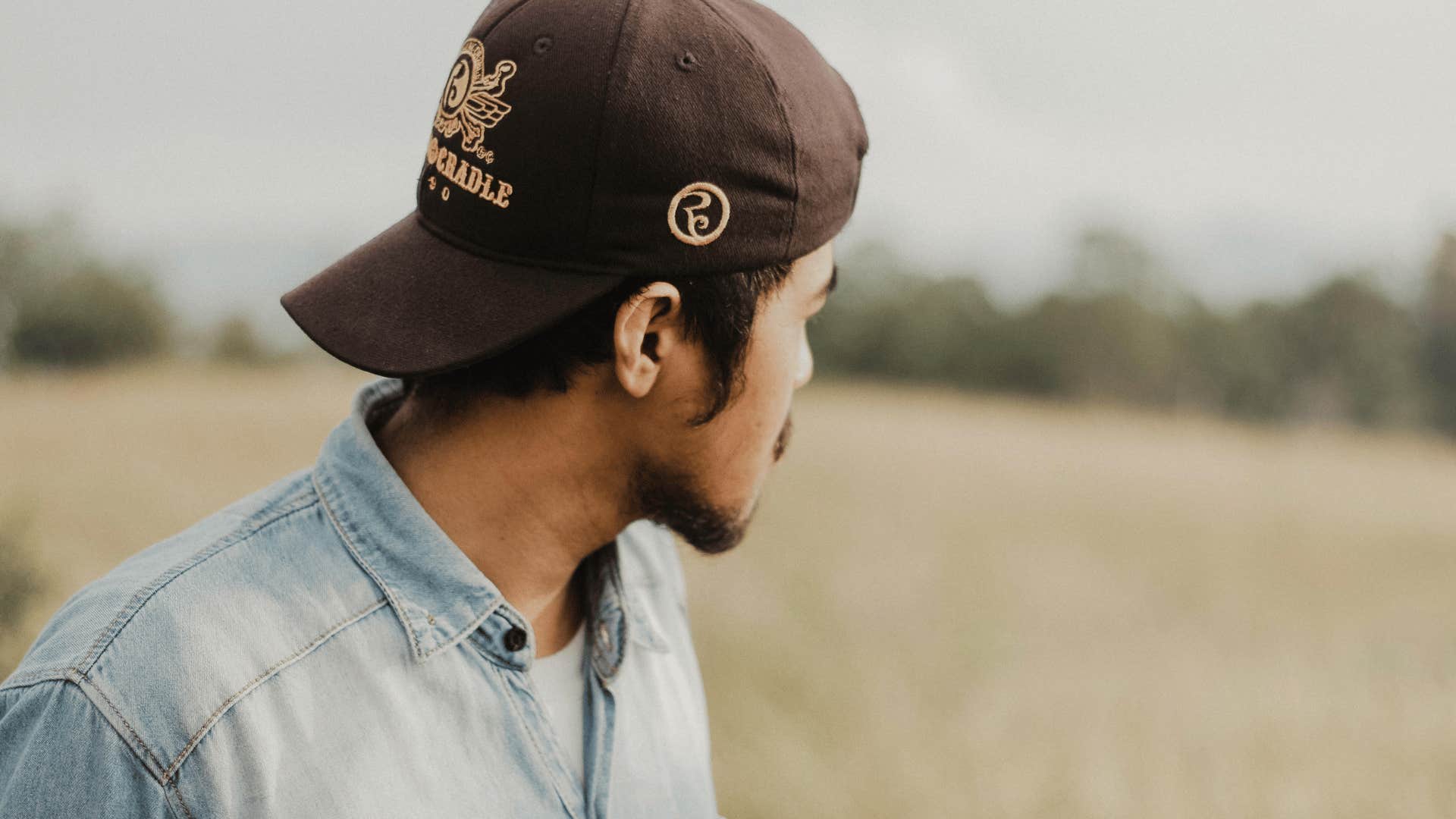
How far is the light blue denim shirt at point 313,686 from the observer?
111 centimetres

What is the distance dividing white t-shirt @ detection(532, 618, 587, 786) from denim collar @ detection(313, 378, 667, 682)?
109 millimetres

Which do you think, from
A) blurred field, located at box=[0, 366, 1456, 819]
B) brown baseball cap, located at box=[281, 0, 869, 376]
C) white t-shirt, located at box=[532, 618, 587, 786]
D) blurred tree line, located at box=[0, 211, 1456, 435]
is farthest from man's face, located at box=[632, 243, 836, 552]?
blurred tree line, located at box=[0, 211, 1456, 435]

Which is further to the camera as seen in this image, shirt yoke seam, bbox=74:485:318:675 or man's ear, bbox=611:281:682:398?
man's ear, bbox=611:281:682:398

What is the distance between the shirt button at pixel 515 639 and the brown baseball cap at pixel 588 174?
37cm

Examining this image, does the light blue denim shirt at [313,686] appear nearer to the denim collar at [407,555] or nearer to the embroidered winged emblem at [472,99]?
the denim collar at [407,555]

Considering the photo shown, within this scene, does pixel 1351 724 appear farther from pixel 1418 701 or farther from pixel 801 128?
pixel 801 128

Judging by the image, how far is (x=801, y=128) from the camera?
1371 mm

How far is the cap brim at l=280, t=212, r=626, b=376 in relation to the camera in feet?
4.29

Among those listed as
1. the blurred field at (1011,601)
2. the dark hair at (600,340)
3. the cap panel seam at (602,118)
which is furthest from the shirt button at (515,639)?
the blurred field at (1011,601)

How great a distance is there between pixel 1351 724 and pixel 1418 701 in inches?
28.8

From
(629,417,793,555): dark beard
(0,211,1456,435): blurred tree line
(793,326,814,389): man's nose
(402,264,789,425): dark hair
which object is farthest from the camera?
(0,211,1456,435): blurred tree line

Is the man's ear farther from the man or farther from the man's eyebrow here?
the man's eyebrow

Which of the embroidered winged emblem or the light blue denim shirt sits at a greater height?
the embroidered winged emblem

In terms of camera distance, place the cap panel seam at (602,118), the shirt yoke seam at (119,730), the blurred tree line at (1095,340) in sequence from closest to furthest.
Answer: the shirt yoke seam at (119,730)
the cap panel seam at (602,118)
the blurred tree line at (1095,340)
